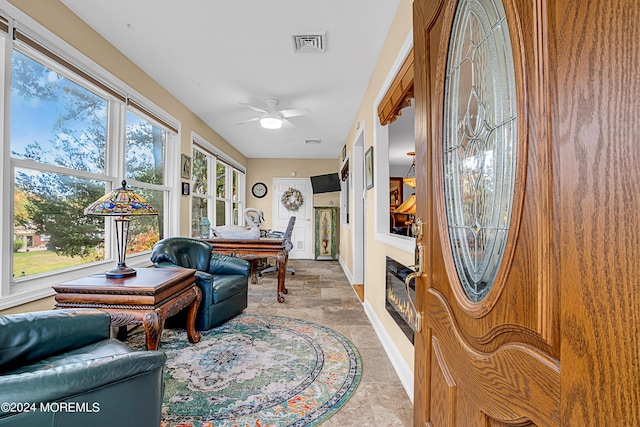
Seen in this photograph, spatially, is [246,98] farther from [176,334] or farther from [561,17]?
[561,17]

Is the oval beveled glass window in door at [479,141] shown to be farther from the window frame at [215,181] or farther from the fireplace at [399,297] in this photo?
the window frame at [215,181]

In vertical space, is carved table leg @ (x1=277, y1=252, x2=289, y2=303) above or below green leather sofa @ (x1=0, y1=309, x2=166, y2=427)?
below

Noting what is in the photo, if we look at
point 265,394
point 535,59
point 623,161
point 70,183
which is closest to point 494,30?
point 535,59

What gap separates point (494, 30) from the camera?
687 millimetres

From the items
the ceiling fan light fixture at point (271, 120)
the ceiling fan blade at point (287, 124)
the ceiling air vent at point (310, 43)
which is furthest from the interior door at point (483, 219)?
the ceiling fan blade at point (287, 124)

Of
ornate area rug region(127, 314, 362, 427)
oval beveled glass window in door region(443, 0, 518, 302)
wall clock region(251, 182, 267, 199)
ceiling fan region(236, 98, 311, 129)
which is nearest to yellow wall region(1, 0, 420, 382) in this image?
ornate area rug region(127, 314, 362, 427)

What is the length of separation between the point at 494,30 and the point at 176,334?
9.72 feet

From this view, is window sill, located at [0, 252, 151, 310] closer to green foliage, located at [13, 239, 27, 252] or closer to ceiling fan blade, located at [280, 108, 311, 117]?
green foliage, located at [13, 239, 27, 252]

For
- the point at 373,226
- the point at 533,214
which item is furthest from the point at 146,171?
the point at 533,214

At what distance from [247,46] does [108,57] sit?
47.5 inches

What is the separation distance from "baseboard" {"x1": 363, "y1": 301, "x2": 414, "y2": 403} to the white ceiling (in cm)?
245

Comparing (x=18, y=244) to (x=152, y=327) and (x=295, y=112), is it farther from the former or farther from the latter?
(x=295, y=112)

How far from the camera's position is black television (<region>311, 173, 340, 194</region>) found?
7.07 meters

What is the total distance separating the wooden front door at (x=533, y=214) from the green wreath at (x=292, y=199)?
6.48 m
